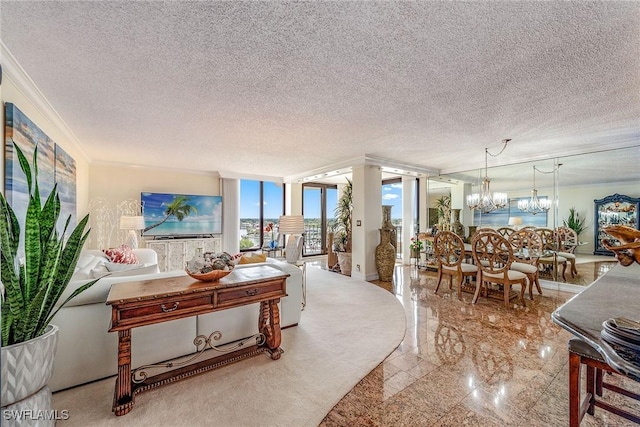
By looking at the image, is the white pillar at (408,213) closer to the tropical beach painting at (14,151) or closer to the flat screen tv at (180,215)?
the flat screen tv at (180,215)

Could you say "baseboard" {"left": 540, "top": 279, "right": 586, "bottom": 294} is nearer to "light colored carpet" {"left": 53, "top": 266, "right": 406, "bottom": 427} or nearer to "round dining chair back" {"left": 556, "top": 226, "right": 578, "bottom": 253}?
"round dining chair back" {"left": 556, "top": 226, "right": 578, "bottom": 253}

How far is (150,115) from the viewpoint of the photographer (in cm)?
297

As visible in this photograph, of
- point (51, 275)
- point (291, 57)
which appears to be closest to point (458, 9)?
point (291, 57)

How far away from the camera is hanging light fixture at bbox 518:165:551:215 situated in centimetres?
468

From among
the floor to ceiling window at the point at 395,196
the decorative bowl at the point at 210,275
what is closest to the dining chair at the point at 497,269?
the decorative bowl at the point at 210,275

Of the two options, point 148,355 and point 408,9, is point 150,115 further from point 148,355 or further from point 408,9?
point 408,9

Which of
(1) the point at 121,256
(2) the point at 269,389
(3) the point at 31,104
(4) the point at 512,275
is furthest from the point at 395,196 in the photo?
(3) the point at 31,104

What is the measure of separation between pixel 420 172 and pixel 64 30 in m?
5.97

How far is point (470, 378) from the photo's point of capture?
2.03m

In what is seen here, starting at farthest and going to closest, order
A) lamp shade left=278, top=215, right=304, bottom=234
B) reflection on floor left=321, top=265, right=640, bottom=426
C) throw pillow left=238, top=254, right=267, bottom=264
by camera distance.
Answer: lamp shade left=278, top=215, right=304, bottom=234, throw pillow left=238, top=254, right=267, bottom=264, reflection on floor left=321, top=265, right=640, bottom=426

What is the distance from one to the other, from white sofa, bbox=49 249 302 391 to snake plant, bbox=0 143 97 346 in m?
0.58

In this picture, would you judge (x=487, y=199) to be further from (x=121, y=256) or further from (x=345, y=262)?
(x=121, y=256)

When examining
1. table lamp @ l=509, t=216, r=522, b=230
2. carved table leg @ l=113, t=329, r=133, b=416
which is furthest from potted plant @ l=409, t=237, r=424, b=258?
carved table leg @ l=113, t=329, r=133, b=416

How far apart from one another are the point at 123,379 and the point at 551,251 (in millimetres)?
5866
